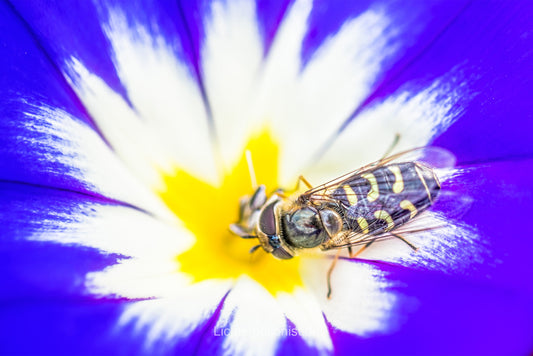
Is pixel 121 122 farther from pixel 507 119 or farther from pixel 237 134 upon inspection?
pixel 507 119

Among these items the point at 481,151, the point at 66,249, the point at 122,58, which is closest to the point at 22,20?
the point at 122,58

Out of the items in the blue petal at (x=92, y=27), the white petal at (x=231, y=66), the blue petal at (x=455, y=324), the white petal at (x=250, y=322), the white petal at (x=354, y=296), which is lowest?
the blue petal at (x=455, y=324)

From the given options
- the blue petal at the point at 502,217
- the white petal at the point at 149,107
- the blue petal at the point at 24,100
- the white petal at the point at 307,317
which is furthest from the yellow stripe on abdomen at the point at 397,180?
the blue petal at the point at 24,100

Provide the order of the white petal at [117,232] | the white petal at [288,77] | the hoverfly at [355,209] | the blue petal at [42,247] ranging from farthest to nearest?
the white petal at [288,77], the hoverfly at [355,209], the white petal at [117,232], the blue petal at [42,247]

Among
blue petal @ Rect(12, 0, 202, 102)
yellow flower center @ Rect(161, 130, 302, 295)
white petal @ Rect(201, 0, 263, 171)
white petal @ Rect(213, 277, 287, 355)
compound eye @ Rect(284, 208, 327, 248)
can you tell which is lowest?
white petal @ Rect(213, 277, 287, 355)

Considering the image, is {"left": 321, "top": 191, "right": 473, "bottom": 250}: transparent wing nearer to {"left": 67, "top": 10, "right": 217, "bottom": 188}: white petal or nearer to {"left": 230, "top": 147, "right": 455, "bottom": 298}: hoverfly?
{"left": 230, "top": 147, "right": 455, "bottom": 298}: hoverfly

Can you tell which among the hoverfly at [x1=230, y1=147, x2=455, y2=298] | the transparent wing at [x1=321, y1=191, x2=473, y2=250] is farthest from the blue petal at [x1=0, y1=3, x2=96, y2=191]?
the transparent wing at [x1=321, y1=191, x2=473, y2=250]

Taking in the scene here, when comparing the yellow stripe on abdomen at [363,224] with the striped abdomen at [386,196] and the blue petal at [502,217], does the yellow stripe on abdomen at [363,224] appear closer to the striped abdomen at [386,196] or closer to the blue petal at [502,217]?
the striped abdomen at [386,196]
